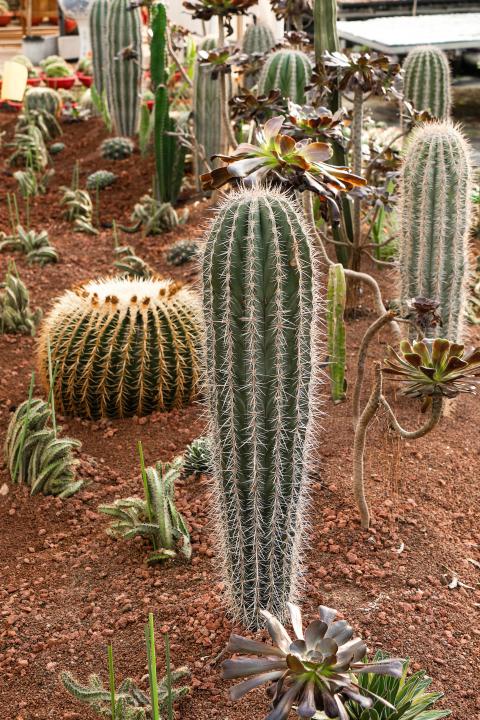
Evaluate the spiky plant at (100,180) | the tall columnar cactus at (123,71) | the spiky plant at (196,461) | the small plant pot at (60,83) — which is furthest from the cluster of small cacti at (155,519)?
the small plant pot at (60,83)

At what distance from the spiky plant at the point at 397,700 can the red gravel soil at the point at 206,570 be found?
20 cm

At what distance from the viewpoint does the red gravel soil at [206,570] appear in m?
2.68

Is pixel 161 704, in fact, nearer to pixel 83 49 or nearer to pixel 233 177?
pixel 233 177

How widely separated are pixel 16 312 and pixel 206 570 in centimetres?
241

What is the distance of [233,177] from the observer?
2.72 metres

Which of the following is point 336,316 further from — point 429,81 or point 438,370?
point 429,81

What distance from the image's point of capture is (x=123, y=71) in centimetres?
845

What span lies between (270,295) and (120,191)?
5.30 metres

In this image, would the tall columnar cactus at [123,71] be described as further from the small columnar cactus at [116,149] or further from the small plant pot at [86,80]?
the small plant pot at [86,80]

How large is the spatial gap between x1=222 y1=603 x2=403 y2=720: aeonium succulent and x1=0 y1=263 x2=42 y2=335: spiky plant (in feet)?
11.0

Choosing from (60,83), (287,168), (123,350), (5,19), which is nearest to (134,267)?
(123,350)

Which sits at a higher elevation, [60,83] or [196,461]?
[60,83]

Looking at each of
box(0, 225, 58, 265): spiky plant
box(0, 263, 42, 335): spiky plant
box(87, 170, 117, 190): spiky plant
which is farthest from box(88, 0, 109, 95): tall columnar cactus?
box(0, 263, 42, 335): spiky plant

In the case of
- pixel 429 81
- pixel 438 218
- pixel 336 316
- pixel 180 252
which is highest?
pixel 429 81
